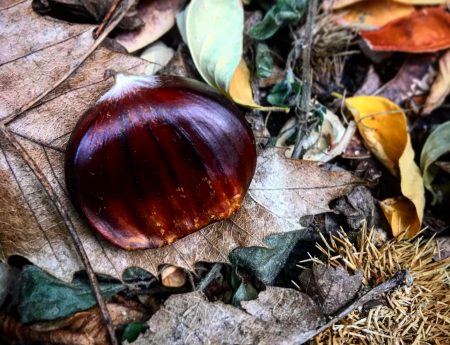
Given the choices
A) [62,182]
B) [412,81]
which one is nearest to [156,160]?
[62,182]

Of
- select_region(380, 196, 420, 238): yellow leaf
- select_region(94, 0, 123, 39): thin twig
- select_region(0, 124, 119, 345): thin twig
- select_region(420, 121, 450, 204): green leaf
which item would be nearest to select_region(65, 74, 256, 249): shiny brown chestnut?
select_region(0, 124, 119, 345): thin twig

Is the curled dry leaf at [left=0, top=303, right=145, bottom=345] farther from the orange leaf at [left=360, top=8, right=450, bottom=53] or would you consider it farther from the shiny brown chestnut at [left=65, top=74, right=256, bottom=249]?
the orange leaf at [left=360, top=8, right=450, bottom=53]

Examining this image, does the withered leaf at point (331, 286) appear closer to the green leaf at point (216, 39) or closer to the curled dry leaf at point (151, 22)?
the green leaf at point (216, 39)

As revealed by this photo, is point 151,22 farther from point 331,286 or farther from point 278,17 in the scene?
point 331,286

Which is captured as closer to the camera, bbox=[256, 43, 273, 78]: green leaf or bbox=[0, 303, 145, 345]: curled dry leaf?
bbox=[0, 303, 145, 345]: curled dry leaf

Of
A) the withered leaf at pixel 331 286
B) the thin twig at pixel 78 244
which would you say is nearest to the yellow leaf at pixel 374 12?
the withered leaf at pixel 331 286

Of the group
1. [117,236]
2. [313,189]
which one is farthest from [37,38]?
[313,189]
